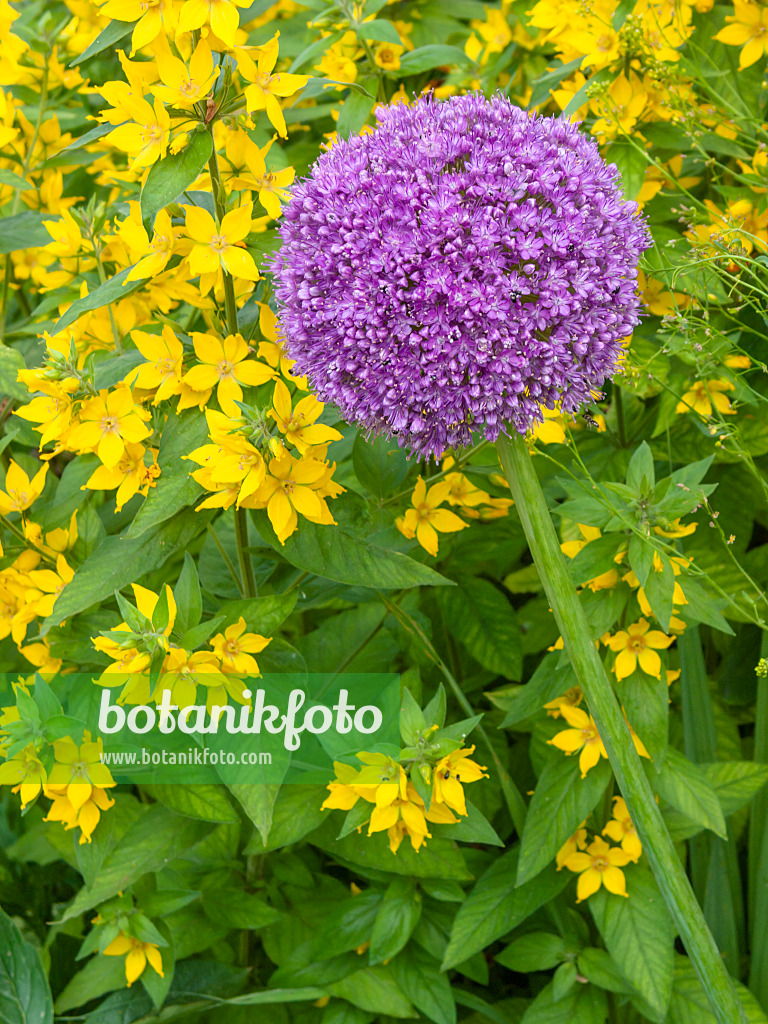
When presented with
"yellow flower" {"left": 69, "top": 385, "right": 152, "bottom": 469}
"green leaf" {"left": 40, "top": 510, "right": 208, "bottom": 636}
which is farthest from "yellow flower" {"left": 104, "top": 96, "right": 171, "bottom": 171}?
"green leaf" {"left": 40, "top": 510, "right": 208, "bottom": 636}

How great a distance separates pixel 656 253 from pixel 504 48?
2.25 ft

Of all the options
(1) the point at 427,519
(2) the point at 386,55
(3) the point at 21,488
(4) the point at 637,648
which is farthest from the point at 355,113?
(4) the point at 637,648

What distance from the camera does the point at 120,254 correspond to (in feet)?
4.01

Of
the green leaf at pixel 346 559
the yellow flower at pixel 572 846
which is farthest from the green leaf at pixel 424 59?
the yellow flower at pixel 572 846

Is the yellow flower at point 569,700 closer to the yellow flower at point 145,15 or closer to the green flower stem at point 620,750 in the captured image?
the green flower stem at point 620,750

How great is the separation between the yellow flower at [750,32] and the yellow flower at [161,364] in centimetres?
89

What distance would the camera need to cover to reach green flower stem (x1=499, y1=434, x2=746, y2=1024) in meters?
0.78

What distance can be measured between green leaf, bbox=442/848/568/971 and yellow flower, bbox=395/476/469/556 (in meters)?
0.40

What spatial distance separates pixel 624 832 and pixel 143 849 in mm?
564

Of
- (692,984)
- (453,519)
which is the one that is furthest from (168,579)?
(692,984)

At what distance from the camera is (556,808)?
3.42ft

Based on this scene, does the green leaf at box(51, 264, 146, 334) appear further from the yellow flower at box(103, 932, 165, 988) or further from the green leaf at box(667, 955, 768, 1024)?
the green leaf at box(667, 955, 768, 1024)

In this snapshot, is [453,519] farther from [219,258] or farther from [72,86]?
[72,86]

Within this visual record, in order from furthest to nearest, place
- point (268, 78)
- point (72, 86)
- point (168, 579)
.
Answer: point (72, 86) < point (168, 579) < point (268, 78)
